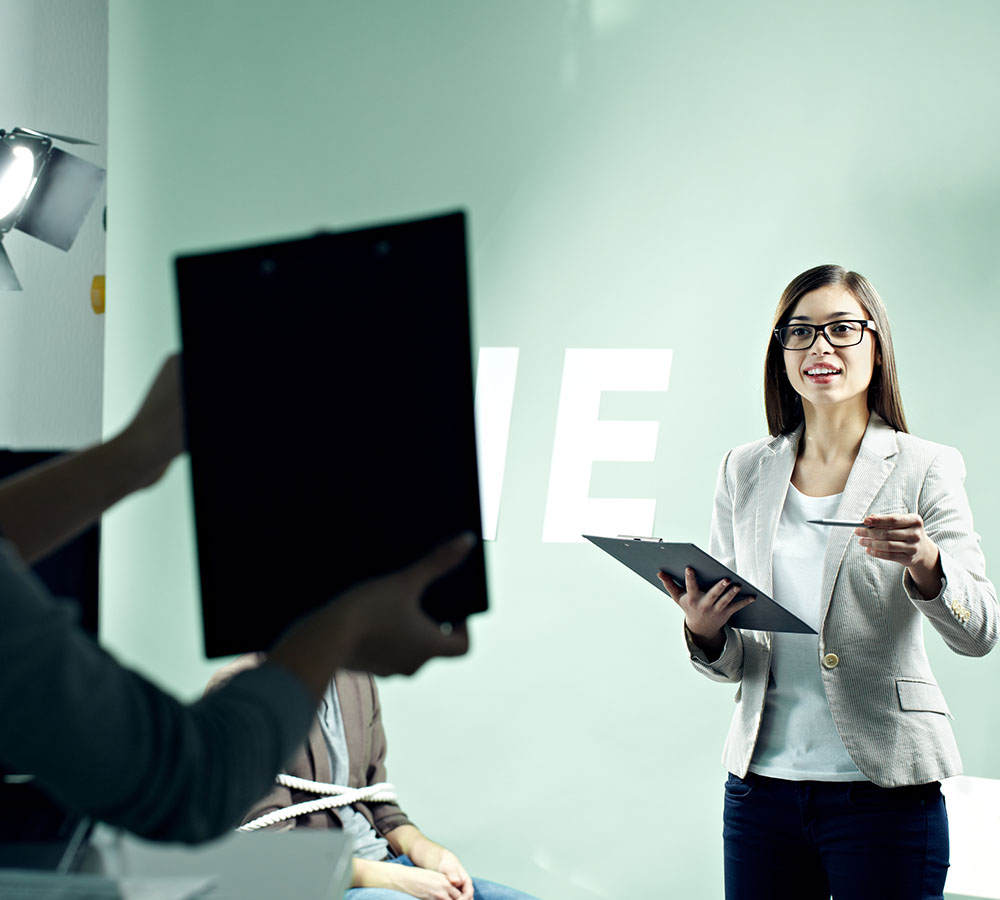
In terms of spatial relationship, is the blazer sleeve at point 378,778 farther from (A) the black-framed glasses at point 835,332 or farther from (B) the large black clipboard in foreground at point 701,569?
(A) the black-framed glasses at point 835,332

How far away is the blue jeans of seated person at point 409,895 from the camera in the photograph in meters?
1.66

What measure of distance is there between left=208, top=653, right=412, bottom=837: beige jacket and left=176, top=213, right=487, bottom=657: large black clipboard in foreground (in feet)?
3.65

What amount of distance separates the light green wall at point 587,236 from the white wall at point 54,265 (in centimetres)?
25

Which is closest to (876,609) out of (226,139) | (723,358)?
(723,358)

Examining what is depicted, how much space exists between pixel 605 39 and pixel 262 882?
2345 millimetres

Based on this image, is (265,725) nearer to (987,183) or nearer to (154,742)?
(154,742)

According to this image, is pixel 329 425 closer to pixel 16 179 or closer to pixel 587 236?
pixel 16 179

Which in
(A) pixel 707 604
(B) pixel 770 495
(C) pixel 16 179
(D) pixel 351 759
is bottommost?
(D) pixel 351 759


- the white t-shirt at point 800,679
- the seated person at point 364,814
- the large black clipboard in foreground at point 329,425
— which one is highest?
the large black clipboard in foreground at point 329,425

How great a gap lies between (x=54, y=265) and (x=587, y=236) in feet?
4.26

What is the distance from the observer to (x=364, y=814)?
5.95ft

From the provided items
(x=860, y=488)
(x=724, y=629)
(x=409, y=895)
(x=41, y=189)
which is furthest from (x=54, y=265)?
(x=860, y=488)

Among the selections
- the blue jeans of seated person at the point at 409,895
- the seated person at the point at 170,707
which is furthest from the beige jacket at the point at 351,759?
the seated person at the point at 170,707

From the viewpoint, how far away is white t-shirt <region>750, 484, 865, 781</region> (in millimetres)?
1412
